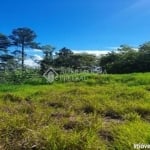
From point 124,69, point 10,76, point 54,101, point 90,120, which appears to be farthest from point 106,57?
point 90,120

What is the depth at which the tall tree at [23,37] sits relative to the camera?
26000mm

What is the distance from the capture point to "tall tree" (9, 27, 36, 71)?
26000 millimetres

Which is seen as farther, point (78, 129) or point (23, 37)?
point (23, 37)

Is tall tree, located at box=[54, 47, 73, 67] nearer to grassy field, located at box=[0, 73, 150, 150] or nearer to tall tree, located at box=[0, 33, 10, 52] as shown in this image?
tall tree, located at box=[0, 33, 10, 52]

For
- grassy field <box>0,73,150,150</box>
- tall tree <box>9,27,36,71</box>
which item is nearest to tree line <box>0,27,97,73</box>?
tall tree <box>9,27,36,71</box>

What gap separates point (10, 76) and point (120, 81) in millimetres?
6854

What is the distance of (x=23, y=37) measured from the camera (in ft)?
86.5

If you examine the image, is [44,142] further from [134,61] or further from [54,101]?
[134,61]
